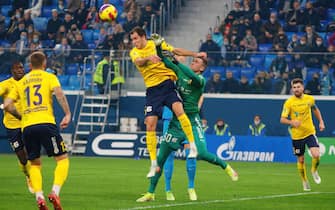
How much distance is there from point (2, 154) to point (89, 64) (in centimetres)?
442

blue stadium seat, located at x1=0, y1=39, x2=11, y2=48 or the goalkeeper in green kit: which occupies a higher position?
the goalkeeper in green kit

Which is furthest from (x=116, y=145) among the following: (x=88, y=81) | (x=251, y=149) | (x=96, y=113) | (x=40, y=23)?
(x=40, y=23)

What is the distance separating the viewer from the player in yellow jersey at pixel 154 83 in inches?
627

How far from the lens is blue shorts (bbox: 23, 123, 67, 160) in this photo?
1256cm

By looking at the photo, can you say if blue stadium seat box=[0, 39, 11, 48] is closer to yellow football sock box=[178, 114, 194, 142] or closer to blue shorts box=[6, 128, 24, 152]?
blue shorts box=[6, 128, 24, 152]

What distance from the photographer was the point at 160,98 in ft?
53.2

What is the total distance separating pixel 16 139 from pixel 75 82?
16.4m

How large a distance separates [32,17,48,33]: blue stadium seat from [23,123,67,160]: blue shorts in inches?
1018

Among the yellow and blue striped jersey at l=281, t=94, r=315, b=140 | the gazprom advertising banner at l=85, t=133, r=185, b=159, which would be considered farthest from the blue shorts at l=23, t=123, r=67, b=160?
the gazprom advertising banner at l=85, t=133, r=185, b=159

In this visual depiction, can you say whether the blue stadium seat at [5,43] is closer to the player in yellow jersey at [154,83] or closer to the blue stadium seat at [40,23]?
the blue stadium seat at [40,23]

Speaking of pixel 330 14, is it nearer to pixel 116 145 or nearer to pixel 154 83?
pixel 116 145

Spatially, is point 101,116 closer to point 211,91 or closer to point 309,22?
point 211,91

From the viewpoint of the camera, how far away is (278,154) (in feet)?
100

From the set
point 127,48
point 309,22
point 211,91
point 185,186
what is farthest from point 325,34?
point 185,186
